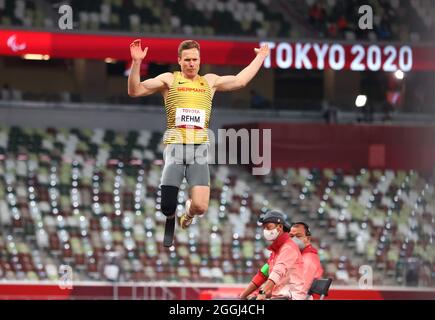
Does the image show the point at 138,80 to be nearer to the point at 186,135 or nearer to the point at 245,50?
the point at 186,135

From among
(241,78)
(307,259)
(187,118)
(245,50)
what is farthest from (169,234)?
(245,50)

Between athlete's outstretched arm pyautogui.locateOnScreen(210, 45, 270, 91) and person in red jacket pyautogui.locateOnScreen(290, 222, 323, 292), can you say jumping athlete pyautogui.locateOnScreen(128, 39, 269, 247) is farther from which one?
person in red jacket pyautogui.locateOnScreen(290, 222, 323, 292)

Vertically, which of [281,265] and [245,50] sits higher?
[245,50]

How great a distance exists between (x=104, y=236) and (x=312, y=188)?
185 inches

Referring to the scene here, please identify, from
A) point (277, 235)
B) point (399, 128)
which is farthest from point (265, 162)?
point (277, 235)

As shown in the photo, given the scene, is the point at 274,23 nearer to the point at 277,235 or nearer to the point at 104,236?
→ the point at 104,236

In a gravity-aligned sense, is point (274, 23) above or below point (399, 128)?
above

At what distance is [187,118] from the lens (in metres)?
11.3

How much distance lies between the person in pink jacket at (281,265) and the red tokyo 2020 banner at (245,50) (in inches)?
492

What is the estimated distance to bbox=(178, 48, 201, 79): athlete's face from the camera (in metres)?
11.1

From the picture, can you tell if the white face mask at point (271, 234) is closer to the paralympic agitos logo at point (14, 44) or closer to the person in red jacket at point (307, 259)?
the person in red jacket at point (307, 259)

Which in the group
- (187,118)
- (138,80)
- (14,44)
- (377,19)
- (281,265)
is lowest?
(281,265)

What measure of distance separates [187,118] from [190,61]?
0.49 meters

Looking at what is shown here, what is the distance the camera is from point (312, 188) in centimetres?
2661
